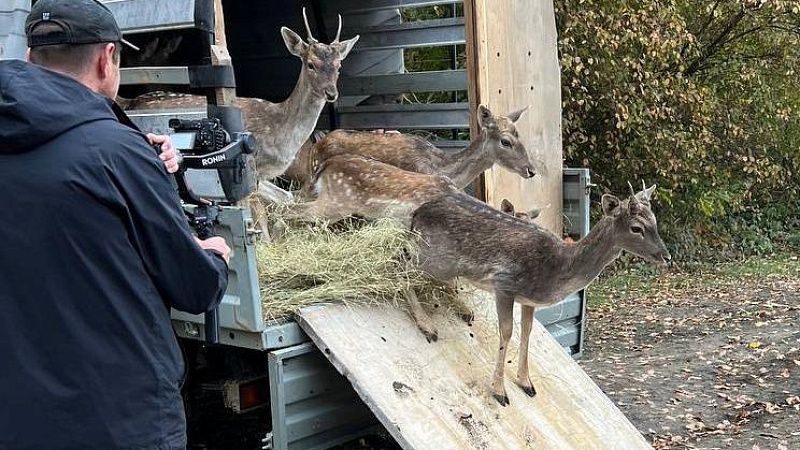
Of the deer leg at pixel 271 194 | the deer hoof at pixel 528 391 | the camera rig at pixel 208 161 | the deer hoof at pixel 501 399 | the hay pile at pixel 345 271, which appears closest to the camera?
the camera rig at pixel 208 161

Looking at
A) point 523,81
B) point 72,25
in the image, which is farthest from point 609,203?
point 72,25

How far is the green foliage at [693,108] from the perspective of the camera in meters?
11.7

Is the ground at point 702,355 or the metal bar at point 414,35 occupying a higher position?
the metal bar at point 414,35

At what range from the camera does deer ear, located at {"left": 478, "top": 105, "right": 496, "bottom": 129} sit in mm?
6266

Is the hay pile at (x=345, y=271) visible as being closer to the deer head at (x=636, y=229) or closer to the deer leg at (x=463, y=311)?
the deer leg at (x=463, y=311)

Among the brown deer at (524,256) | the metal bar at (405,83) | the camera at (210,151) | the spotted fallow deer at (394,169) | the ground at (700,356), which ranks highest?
the camera at (210,151)

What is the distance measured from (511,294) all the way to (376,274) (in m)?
0.68

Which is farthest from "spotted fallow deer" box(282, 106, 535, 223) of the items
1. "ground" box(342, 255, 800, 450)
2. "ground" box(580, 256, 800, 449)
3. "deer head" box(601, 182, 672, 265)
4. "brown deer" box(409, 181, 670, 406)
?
"ground" box(580, 256, 800, 449)

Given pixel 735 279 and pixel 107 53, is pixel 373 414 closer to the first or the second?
pixel 107 53

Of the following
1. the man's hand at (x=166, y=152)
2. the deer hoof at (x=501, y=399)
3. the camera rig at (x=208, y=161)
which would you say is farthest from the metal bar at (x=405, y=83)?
the man's hand at (x=166, y=152)

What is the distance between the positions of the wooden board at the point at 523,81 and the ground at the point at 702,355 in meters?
1.60

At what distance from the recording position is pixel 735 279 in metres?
12.4

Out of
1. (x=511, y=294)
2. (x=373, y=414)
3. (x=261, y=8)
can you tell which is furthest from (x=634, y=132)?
(x=373, y=414)

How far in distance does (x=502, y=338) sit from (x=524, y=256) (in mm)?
444
